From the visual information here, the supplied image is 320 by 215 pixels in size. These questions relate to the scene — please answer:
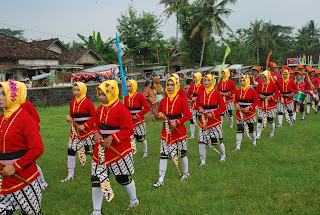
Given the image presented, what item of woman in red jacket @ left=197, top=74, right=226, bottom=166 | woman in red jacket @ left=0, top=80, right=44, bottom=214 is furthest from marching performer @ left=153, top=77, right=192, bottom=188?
woman in red jacket @ left=0, top=80, right=44, bottom=214

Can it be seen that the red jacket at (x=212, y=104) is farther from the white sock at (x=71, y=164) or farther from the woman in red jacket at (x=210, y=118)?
the white sock at (x=71, y=164)

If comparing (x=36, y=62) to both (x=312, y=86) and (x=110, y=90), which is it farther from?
(x=110, y=90)

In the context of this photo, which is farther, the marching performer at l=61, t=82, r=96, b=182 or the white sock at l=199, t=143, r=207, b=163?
the white sock at l=199, t=143, r=207, b=163

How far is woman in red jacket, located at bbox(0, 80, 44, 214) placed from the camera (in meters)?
3.65

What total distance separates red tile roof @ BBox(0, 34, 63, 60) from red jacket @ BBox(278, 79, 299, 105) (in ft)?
74.0

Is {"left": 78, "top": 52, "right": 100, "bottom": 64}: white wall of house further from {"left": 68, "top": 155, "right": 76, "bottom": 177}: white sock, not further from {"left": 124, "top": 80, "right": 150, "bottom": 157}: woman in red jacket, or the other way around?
{"left": 68, "top": 155, "right": 76, "bottom": 177}: white sock

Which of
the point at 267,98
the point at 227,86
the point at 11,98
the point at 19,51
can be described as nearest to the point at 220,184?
the point at 11,98

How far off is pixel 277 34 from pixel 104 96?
7170cm

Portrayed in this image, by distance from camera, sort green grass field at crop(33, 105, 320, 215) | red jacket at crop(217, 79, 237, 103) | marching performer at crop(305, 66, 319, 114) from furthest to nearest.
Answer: marching performer at crop(305, 66, 319, 114), red jacket at crop(217, 79, 237, 103), green grass field at crop(33, 105, 320, 215)

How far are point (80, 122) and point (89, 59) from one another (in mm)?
31603

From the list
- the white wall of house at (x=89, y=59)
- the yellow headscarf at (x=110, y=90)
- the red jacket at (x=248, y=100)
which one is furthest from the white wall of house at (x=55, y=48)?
the yellow headscarf at (x=110, y=90)

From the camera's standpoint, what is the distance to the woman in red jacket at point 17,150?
365cm

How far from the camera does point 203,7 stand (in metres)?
37.6

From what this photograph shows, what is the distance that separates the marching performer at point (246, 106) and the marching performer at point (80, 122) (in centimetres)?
417
